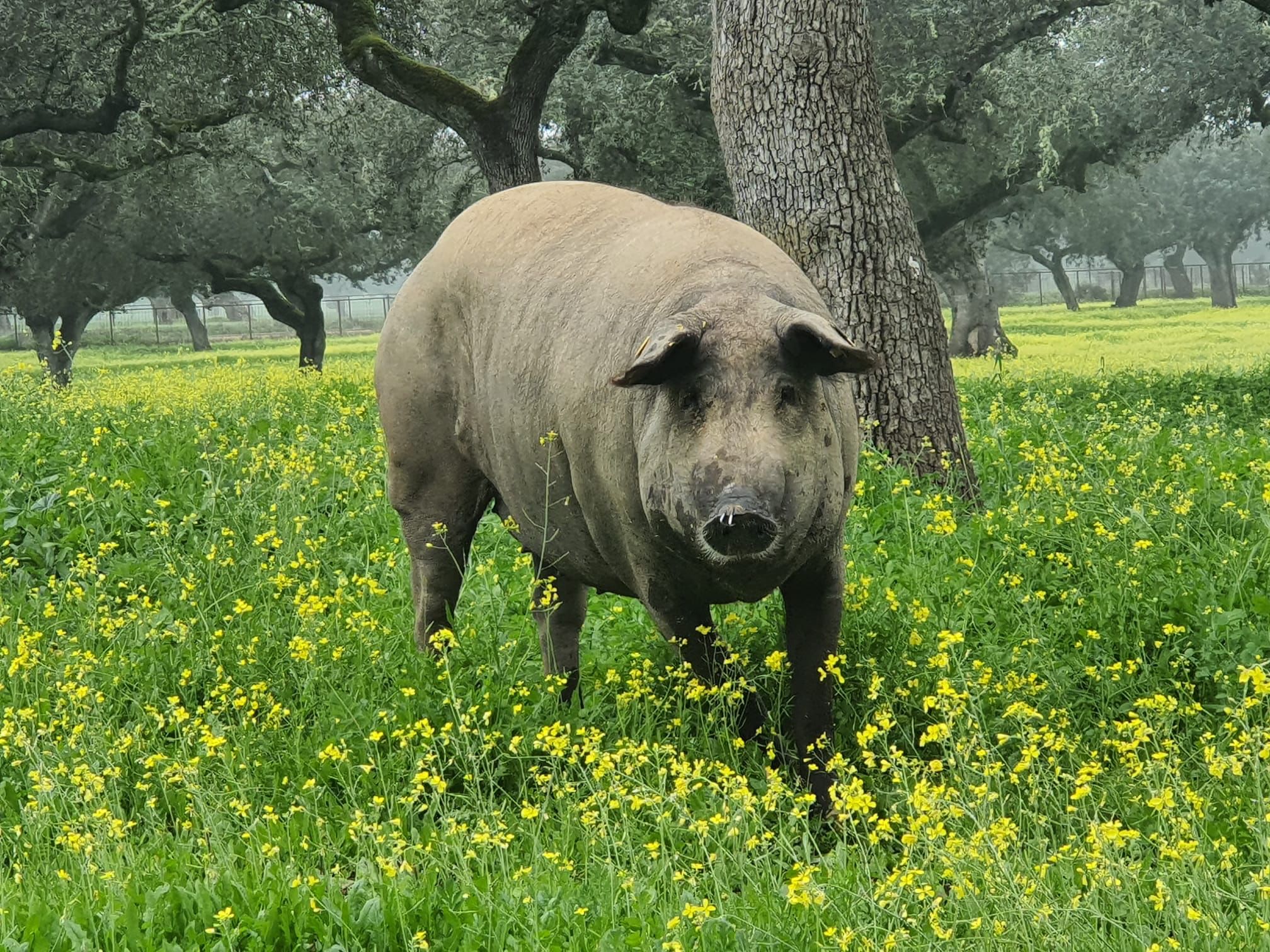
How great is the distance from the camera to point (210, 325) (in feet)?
275

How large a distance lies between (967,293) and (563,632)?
3394cm

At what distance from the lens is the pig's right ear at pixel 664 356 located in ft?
12.6

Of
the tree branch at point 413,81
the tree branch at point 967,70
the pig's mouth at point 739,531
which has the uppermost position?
the tree branch at point 967,70

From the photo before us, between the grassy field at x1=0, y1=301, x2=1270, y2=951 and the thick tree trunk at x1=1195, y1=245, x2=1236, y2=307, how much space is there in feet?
204

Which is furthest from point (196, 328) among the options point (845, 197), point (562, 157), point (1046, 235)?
point (845, 197)

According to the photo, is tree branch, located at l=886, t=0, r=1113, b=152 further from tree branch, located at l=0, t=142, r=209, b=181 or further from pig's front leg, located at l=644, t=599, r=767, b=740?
pig's front leg, located at l=644, t=599, r=767, b=740

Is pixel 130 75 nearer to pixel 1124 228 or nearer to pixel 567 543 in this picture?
pixel 567 543

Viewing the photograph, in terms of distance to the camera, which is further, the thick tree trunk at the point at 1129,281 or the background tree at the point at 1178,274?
the background tree at the point at 1178,274

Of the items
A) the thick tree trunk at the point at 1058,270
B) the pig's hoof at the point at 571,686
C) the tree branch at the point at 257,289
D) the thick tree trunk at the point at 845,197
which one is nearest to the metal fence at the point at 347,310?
the thick tree trunk at the point at 1058,270

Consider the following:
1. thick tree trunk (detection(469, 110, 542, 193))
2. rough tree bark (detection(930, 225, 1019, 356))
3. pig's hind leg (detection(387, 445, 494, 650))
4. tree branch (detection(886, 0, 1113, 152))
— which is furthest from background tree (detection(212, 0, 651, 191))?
rough tree bark (detection(930, 225, 1019, 356))

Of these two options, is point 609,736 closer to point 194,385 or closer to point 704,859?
point 704,859

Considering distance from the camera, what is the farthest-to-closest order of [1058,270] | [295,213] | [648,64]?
[1058,270] < [295,213] < [648,64]

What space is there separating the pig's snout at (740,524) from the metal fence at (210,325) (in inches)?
2249

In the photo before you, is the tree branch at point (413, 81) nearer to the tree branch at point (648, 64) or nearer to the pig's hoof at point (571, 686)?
the tree branch at point (648, 64)
